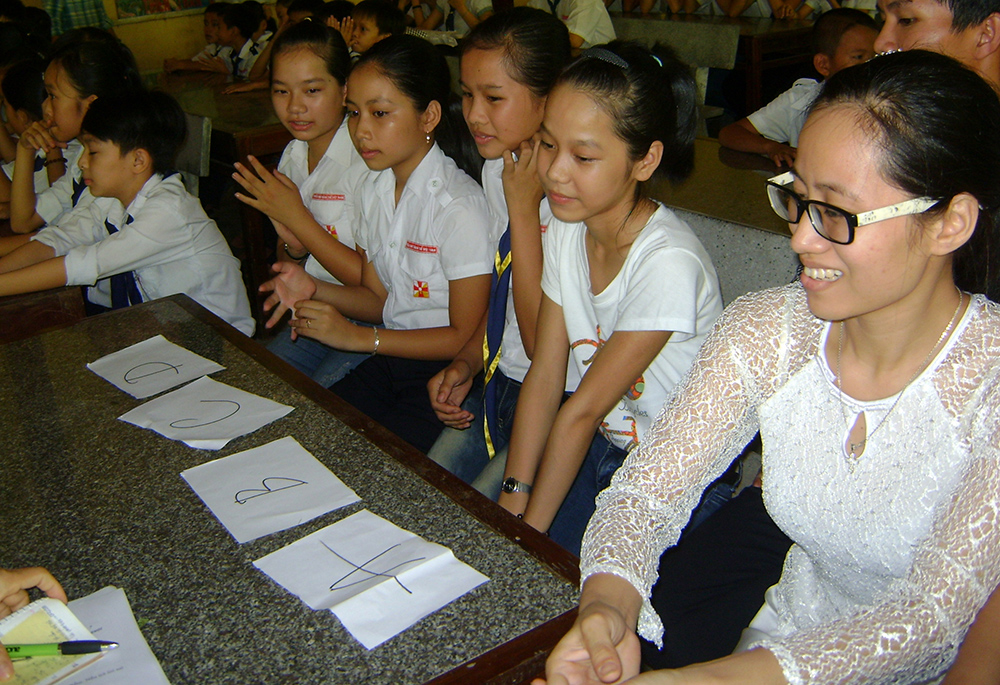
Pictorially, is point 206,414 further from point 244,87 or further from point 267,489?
point 244,87

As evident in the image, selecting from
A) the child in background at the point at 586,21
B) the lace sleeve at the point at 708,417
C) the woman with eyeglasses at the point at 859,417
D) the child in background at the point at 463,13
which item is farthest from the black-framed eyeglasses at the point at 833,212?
the child in background at the point at 463,13

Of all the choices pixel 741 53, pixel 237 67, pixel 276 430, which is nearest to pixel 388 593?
pixel 276 430

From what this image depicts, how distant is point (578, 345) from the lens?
1491 millimetres

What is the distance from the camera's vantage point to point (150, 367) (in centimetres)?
136

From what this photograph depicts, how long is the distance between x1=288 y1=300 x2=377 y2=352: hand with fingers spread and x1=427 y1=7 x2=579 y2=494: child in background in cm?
22

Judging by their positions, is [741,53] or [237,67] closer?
[741,53]

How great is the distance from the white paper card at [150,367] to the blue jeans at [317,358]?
1.87 feet

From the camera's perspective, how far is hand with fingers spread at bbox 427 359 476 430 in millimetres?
1642

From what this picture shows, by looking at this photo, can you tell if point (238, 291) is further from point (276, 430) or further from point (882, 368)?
point (882, 368)

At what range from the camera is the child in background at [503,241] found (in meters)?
1.62

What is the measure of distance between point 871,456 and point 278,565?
70 cm

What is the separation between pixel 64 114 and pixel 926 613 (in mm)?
2673

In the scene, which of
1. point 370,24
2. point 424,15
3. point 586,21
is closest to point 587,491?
point 370,24

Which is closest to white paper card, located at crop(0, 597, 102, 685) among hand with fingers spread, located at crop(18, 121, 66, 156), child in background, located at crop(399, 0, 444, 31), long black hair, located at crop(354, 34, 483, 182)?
long black hair, located at crop(354, 34, 483, 182)
